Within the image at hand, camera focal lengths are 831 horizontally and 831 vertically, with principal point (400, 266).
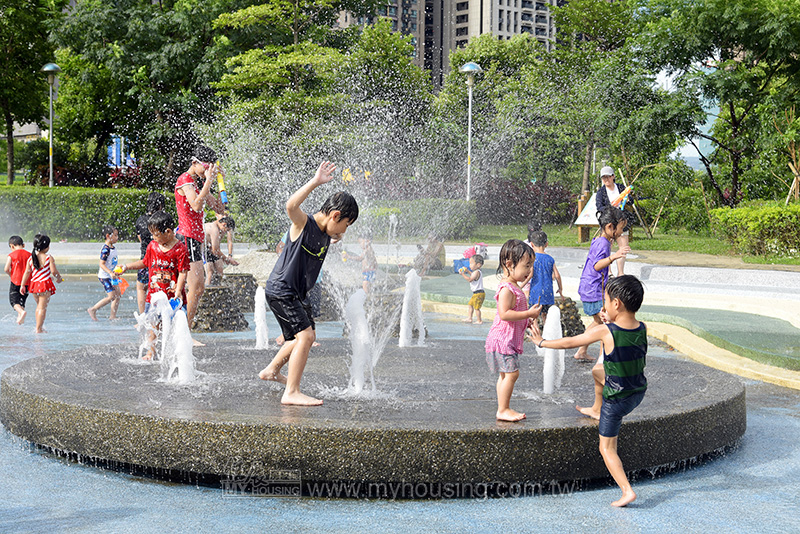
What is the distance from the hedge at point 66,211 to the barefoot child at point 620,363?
25.1 meters

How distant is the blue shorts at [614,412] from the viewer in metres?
A: 4.32

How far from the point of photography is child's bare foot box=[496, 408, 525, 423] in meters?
4.73

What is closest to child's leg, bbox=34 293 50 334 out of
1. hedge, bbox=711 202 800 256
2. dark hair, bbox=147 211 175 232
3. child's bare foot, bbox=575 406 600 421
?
dark hair, bbox=147 211 175 232

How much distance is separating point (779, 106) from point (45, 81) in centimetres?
3114

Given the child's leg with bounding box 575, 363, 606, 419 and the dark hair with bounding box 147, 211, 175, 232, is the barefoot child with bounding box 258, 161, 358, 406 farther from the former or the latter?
the dark hair with bounding box 147, 211, 175, 232

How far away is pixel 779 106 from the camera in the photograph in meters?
Answer: 24.2

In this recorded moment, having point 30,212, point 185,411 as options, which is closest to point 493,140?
point 30,212

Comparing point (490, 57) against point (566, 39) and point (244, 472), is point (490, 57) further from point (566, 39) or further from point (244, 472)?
point (244, 472)

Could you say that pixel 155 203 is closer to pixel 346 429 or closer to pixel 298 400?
pixel 298 400

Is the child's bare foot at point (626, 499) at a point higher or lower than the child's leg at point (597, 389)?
lower

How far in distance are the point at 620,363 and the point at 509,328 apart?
0.75m

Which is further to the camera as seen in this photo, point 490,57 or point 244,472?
point 490,57

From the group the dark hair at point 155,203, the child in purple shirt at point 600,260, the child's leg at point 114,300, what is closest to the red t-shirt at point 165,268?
the dark hair at point 155,203

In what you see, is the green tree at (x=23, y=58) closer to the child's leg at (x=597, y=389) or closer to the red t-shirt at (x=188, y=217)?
the red t-shirt at (x=188, y=217)
